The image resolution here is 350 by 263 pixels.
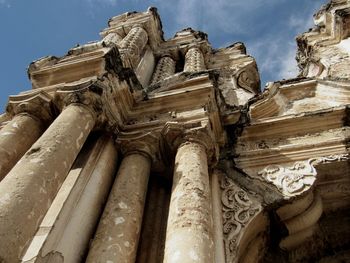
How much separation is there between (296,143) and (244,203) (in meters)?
1.34

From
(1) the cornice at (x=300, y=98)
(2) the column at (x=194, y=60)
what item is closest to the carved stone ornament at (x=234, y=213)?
(1) the cornice at (x=300, y=98)

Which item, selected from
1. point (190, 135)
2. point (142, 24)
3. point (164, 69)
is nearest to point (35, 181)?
point (190, 135)

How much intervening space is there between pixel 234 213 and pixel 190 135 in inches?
39.5

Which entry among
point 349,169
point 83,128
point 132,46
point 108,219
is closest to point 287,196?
point 349,169

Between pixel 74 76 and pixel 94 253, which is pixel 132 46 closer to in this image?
pixel 74 76

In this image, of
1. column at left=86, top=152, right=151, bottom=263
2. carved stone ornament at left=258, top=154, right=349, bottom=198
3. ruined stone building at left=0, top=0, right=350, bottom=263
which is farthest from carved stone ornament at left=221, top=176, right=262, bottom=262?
column at left=86, top=152, right=151, bottom=263

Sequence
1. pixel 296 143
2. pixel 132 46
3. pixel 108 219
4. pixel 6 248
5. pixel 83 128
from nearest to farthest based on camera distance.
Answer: pixel 6 248 → pixel 108 219 → pixel 83 128 → pixel 296 143 → pixel 132 46

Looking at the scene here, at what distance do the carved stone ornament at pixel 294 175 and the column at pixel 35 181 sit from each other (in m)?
2.22

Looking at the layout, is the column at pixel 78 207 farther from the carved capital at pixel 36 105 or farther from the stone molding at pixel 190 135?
the stone molding at pixel 190 135

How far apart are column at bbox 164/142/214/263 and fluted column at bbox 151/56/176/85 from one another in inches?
193

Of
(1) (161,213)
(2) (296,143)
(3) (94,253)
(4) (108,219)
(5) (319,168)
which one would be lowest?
(3) (94,253)

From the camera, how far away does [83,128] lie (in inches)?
177

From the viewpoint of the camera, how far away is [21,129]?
186 inches

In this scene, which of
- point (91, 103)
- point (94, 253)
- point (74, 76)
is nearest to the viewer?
point (94, 253)
